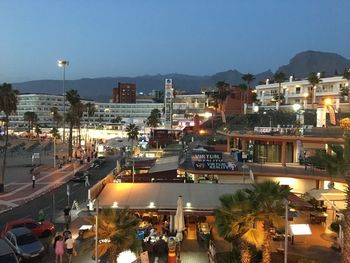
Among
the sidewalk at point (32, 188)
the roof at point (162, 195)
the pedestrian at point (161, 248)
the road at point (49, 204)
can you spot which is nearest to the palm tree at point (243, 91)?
the sidewalk at point (32, 188)

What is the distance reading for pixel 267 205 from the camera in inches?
595

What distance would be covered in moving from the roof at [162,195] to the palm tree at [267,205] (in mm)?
4954

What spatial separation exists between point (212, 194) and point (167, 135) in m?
60.8

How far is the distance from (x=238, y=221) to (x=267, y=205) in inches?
49.4

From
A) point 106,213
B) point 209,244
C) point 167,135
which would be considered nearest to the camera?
point 106,213

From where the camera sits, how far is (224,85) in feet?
383

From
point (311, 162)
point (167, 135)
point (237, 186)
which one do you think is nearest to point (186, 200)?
point (237, 186)

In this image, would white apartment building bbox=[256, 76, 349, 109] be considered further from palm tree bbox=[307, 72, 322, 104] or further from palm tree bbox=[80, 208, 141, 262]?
palm tree bbox=[80, 208, 141, 262]

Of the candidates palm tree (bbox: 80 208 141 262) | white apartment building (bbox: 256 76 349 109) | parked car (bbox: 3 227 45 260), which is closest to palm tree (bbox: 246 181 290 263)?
palm tree (bbox: 80 208 141 262)

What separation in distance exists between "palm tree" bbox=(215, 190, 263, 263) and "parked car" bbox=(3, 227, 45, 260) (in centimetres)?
881

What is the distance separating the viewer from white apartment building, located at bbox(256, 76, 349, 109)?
82.9 metres

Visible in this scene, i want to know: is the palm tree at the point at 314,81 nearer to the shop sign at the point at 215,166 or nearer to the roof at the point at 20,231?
the shop sign at the point at 215,166

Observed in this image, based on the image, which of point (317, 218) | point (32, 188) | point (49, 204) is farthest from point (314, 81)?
point (49, 204)

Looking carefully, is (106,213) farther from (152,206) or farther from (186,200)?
(186,200)
